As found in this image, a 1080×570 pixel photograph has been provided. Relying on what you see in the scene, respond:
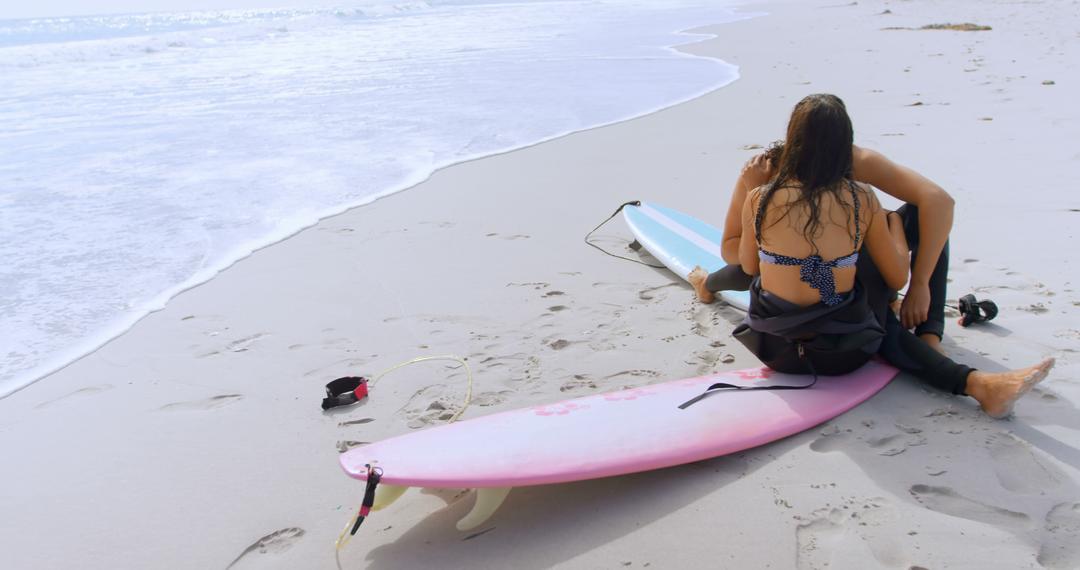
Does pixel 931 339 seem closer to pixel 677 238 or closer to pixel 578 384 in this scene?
pixel 578 384

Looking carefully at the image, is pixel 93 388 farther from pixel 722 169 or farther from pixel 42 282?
pixel 722 169

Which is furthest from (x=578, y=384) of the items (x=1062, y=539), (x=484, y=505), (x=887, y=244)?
(x=1062, y=539)

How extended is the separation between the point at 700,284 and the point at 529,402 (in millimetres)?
1144

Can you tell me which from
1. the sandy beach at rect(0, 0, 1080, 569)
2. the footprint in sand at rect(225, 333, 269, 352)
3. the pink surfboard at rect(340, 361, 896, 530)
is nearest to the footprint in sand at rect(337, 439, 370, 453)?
the sandy beach at rect(0, 0, 1080, 569)

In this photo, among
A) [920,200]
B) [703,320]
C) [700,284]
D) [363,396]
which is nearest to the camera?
[920,200]

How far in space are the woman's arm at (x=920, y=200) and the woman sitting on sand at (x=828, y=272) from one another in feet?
0.28

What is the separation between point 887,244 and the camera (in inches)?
99.3

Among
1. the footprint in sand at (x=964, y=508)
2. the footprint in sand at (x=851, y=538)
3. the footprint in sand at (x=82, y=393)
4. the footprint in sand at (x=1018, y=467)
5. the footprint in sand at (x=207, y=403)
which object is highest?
the footprint in sand at (x=82, y=393)

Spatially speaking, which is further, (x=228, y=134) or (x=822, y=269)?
(x=228, y=134)

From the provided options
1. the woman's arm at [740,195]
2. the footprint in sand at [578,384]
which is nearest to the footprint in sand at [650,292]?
the woman's arm at [740,195]

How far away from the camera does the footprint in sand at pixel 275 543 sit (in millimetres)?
2189

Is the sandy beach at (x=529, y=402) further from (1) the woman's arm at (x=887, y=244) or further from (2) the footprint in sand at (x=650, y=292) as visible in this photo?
(1) the woman's arm at (x=887, y=244)

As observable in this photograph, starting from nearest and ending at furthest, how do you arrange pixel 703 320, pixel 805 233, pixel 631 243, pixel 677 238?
pixel 805 233
pixel 703 320
pixel 677 238
pixel 631 243

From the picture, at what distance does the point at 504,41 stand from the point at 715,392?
14482 mm
